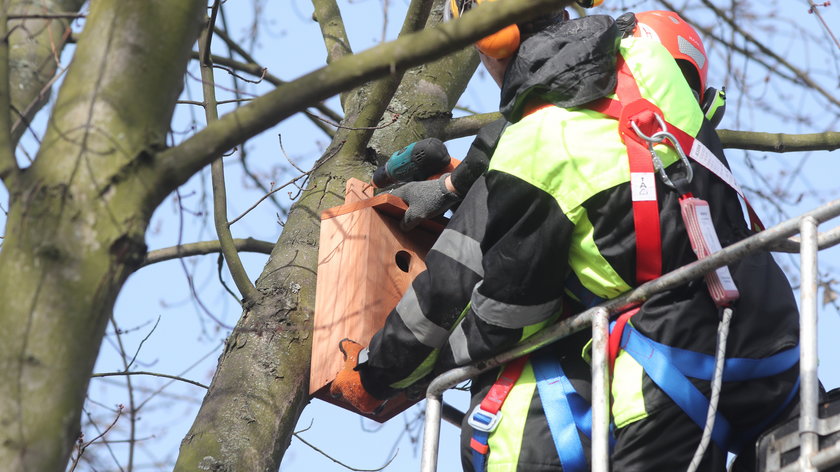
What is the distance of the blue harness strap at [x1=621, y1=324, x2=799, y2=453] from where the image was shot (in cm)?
244

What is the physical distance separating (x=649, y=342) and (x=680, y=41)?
877 millimetres

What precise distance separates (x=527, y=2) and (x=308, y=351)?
5.45ft

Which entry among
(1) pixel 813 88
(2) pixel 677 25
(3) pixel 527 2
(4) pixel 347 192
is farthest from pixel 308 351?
(1) pixel 813 88

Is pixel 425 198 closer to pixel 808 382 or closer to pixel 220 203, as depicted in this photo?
pixel 220 203

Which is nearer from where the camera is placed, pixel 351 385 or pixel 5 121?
pixel 5 121

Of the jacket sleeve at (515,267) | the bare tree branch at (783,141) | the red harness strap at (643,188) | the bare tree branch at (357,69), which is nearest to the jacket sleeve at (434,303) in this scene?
the jacket sleeve at (515,267)

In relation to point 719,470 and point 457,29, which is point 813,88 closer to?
point 719,470

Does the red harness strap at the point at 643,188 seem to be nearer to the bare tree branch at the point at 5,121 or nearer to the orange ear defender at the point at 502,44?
the orange ear defender at the point at 502,44

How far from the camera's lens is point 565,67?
2.69 m

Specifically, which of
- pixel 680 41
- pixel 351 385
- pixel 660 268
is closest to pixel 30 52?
pixel 351 385

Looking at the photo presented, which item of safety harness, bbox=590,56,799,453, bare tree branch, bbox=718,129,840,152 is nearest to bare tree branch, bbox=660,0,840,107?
bare tree branch, bbox=718,129,840,152

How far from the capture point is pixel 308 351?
3354 mm

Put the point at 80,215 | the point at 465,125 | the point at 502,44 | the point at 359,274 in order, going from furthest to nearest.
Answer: the point at 465,125 < the point at 359,274 < the point at 502,44 < the point at 80,215

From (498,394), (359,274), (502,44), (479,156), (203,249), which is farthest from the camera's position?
(203,249)
